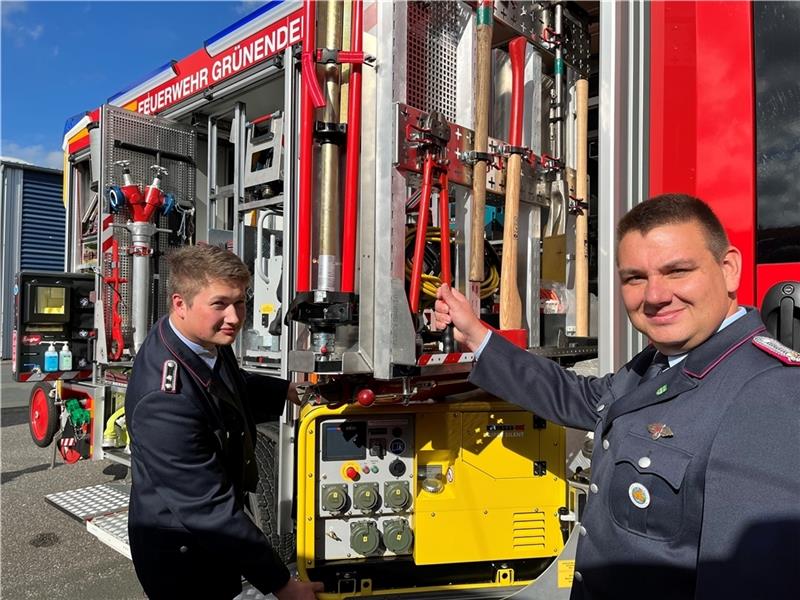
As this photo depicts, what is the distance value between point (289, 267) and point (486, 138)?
43.4 inches

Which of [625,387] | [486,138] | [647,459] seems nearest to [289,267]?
[486,138]

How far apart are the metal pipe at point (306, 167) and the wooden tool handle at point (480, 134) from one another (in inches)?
25.4

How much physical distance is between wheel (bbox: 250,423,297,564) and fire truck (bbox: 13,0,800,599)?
1 centimetres

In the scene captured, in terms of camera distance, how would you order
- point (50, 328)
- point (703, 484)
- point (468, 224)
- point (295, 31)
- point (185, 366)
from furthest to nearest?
point (50, 328)
point (295, 31)
point (468, 224)
point (185, 366)
point (703, 484)

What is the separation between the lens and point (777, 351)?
106 cm

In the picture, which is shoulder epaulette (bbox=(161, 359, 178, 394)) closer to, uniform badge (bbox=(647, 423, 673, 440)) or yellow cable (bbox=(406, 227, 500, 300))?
yellow cable (bbox=(406, 227, 500, 300))

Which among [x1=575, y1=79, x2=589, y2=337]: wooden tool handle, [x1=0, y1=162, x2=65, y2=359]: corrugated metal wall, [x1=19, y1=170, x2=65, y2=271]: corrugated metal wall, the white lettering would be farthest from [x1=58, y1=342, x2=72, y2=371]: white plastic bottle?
[x1=19, y1=170, x2=65, y2=271]: corrugated metal wall

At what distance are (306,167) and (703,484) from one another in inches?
67.2

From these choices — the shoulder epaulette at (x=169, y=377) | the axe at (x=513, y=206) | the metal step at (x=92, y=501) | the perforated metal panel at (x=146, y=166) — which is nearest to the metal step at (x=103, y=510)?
the metal step at (x=92, y=501)

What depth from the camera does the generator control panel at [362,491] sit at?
242 centimetres

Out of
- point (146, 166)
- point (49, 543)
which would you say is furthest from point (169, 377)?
point (146, 166)

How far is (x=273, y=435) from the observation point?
9.34 ft

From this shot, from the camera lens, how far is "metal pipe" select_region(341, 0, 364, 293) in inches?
86.2

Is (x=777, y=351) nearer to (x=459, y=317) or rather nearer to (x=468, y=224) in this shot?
(x=459, y=317)
